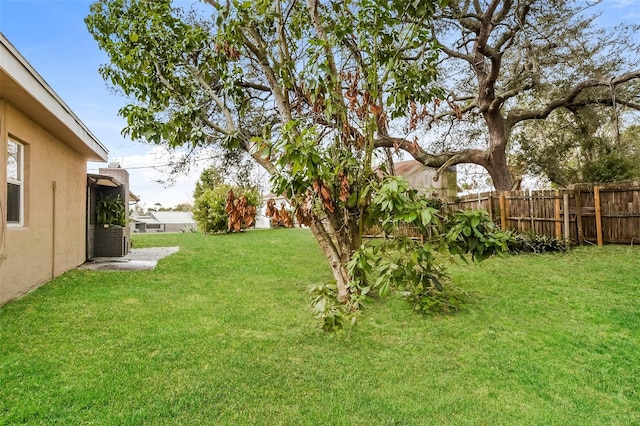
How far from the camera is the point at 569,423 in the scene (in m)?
2.68

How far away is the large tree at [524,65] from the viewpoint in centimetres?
885

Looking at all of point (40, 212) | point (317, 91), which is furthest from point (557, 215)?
point (40, 212)

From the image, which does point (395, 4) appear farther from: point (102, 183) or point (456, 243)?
point (102, 183)

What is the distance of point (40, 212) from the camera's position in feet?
19.4

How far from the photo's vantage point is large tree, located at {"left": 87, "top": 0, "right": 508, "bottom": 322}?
346cm

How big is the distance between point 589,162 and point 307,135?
1164cm

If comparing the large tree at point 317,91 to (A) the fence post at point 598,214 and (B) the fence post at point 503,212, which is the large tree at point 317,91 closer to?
(B) the fence post at point 503,212

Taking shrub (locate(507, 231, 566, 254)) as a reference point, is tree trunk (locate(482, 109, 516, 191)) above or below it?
above

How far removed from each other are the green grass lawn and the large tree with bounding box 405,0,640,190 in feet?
15.8

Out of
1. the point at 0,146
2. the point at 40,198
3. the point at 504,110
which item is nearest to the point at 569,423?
the point at 0,146

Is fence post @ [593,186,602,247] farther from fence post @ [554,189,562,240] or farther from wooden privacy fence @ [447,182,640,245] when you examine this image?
fence post @ [554,189,562,240]

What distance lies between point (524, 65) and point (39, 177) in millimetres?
11707

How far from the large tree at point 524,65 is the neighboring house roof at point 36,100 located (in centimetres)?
700

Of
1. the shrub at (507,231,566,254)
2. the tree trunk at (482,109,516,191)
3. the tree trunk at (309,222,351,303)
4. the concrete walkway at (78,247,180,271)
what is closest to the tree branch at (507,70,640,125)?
the tree trunk at (482,109,516,191)
